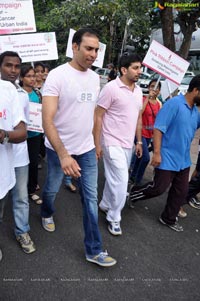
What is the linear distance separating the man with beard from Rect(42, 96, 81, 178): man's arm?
129cm

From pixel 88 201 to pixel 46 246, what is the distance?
72 cm

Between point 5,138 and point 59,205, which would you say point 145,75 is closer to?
point 59,205

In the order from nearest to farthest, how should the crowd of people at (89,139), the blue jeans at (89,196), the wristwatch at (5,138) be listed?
the wristwatch at (5,138) < the crowd of people at (89,139) < the blue jeans at (89,196)

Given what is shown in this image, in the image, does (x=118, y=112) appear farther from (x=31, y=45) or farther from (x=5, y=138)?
(x=31, y=45)

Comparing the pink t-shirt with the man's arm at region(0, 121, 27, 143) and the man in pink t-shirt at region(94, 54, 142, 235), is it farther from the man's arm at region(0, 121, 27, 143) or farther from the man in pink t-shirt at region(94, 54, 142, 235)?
the man's arm at region(0, 121, 27, 143)

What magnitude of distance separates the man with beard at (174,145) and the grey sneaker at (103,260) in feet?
3.38

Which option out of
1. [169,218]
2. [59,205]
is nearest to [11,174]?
[59,205]

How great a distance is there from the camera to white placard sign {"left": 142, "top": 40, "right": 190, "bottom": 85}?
4.52 m

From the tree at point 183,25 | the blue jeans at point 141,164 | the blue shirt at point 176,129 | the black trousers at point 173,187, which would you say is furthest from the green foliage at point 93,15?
the black trousers at point 173,187

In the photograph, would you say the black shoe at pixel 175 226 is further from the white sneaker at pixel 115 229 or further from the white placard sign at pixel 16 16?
the white placard sign at pixel 16 16

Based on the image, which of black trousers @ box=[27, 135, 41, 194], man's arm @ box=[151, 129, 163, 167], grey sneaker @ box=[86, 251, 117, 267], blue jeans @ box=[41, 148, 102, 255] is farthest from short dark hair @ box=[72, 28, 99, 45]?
grey sneaker @ box=[86, 251, 117, 267]

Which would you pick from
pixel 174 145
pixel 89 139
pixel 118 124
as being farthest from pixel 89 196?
pixel 174 145

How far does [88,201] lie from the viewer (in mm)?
2555

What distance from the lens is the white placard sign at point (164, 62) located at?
14.8ft
